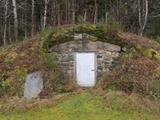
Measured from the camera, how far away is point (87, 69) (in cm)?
1914

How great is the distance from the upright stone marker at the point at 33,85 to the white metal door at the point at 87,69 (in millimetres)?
1869

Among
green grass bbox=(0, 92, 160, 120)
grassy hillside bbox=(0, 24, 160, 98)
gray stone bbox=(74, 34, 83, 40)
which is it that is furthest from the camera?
gray stone bbox=(74, 34, 83, 40)

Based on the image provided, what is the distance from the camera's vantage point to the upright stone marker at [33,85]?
17797mm

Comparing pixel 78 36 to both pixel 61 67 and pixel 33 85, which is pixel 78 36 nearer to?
pixel 61 67

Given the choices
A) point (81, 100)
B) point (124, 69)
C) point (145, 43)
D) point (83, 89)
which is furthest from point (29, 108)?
point (145, 43)

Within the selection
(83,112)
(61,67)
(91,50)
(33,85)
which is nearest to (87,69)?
(91,50)

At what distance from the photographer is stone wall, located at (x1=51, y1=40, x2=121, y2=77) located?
19125mm

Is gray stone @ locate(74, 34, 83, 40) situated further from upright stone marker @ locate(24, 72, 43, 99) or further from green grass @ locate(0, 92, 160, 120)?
green grass @ locate(0, 92, 160, 120)

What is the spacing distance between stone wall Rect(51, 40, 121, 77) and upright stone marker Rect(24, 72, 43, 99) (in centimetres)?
141

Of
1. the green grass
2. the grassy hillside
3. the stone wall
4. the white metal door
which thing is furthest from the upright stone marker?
the white metal door

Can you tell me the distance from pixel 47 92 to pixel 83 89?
173 cm

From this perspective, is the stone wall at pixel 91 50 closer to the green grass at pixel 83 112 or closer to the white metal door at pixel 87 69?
the white metal door at pixel 87 69

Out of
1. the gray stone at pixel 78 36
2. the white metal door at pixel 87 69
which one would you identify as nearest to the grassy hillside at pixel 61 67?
the gray stone at pixel 78 36

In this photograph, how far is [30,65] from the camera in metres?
19.1
